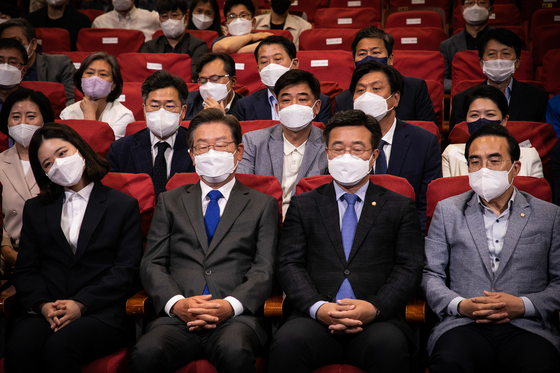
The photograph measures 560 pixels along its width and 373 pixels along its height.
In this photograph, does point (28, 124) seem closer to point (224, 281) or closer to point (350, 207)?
point (224, 281)

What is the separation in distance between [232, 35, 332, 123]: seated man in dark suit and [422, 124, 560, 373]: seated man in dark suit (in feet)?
5.36

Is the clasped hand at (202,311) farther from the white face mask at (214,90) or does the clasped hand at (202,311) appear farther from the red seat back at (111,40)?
the red seat back at (111,40)

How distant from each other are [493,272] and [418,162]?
0.96 metres

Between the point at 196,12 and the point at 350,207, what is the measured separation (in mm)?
3986

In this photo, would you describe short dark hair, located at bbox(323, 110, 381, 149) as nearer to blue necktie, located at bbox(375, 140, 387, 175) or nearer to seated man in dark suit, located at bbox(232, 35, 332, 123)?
blue necktie, located at bbox(375, 140, 387, 175)

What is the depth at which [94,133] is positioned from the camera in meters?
3.55

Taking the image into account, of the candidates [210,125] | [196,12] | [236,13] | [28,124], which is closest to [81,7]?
[196,12]

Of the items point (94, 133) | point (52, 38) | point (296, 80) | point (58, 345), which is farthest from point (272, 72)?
point (52, 38)

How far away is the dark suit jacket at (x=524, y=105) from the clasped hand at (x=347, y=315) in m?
2.32

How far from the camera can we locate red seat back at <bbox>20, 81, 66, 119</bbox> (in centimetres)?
441

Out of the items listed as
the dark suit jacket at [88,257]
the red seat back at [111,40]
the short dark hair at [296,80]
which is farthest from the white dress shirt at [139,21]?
the dark suit jacket at [88,257]

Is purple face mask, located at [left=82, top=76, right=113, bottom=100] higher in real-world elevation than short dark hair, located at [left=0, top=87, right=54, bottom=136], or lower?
higher

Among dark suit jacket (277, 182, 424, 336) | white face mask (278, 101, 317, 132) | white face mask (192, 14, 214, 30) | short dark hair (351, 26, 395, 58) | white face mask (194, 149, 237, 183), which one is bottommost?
dark suit jacket (277, 182, 424, 336)

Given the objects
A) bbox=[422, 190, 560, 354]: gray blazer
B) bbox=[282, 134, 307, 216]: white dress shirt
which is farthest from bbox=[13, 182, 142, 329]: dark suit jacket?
bbox=[422, 190, 560, 354]: gray blazer
